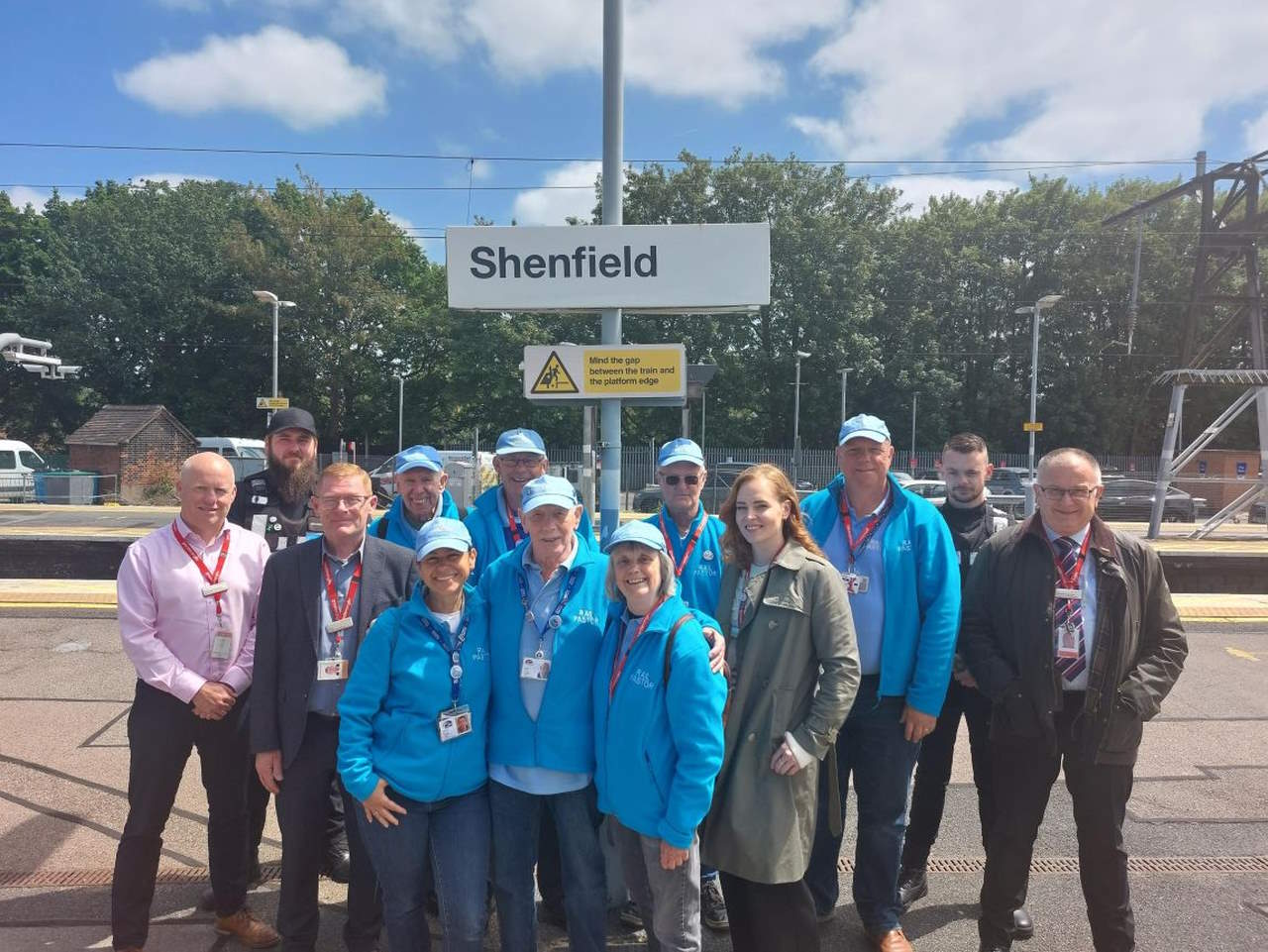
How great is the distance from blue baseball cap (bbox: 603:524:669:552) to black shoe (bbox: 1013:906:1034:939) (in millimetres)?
2254

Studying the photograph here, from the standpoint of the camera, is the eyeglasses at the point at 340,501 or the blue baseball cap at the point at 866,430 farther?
the blue baseball cap at the point at 866,430

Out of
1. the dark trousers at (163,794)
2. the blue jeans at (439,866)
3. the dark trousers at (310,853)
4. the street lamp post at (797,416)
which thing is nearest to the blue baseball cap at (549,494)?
the blue jeans at (439,866)

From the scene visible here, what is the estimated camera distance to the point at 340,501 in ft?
9.87

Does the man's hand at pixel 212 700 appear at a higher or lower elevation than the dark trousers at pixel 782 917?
higher

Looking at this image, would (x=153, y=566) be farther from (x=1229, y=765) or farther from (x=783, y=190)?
(x=783, y=190)

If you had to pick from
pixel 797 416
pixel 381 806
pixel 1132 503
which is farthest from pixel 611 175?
pixel 797 416

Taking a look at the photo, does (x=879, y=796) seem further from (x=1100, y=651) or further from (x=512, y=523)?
(x=512, y=523)

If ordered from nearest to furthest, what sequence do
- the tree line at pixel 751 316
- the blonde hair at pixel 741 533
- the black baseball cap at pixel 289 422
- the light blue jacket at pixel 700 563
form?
the blonde hair at pixel 741 533 < the light blue jacket at pixel 700 563 < the black baseball cap at pixel 289 422 < the tree line at pixel 751 316

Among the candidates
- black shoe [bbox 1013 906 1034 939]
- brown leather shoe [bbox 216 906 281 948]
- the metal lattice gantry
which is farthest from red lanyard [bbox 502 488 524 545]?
the metal lattice gantry

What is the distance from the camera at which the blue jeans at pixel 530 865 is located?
267 cm

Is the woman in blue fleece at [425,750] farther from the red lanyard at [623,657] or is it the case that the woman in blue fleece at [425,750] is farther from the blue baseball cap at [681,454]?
the blue baseball cap at [681,454]

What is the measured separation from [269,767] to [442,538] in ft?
3.81

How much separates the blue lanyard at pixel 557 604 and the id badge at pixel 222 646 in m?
1.30

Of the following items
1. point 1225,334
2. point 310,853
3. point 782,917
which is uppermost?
point 1225,334
